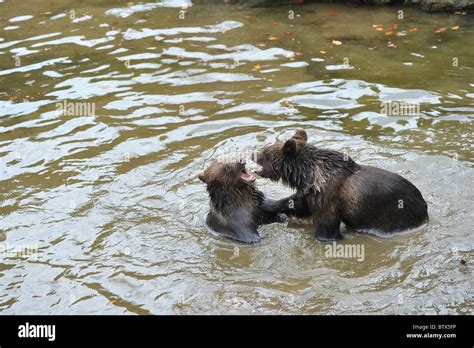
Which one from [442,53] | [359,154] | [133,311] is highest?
[442,53]

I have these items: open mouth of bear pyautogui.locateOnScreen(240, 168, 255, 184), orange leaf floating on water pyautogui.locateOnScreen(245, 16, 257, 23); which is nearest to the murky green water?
orange leaf floating on water pyautogui.locateOnScreen(245, 16, 257, 23)

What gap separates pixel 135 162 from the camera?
10781mm

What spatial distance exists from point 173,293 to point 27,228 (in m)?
2.73

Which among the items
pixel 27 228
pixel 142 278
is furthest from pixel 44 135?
pixel 142 278

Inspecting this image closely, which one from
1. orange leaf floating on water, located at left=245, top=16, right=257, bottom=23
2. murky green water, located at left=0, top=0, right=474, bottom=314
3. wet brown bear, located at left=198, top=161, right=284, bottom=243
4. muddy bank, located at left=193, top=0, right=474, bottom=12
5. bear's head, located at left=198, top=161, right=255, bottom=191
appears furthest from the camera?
orange leaf floating on water, located at left=245, top=16, right=257, bottom=23

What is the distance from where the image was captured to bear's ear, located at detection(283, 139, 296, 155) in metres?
8.52

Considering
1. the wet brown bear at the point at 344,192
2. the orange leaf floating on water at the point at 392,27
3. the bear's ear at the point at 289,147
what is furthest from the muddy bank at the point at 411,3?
the bear's ear at the point at 289,147

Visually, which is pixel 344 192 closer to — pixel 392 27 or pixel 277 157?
pixel 277 157

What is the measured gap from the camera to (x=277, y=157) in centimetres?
879

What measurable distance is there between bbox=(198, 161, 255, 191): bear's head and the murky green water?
63 cm

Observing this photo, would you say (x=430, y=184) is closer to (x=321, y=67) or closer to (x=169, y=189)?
(x=169, y=189)

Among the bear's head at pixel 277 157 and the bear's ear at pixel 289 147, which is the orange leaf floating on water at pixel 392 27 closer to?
the bear's head at pixel 277 157

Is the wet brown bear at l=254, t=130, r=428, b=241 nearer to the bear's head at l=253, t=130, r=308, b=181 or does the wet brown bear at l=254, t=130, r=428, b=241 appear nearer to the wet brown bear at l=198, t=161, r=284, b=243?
the bear's head at l=253, t=130, r=308, b=181

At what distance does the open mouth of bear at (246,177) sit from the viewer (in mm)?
8867
